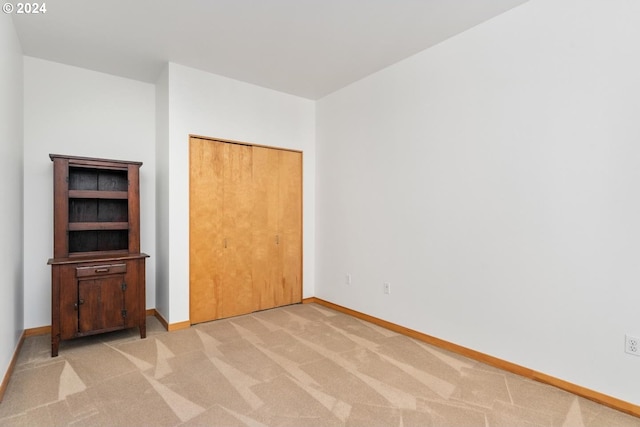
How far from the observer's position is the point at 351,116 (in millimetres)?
3988

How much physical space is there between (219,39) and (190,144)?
1131 millimetres

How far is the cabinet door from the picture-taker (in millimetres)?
2916

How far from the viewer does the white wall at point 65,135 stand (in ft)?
10.8

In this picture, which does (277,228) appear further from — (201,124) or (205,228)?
(201,124)

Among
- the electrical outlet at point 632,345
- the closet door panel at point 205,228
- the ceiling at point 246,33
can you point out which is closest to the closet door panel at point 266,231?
the closet door panel at point 205,228

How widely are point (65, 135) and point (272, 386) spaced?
10.6 feet

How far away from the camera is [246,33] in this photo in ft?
9.41

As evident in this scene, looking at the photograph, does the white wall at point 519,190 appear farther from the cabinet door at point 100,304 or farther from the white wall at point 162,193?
the cabinet door at point 100,304

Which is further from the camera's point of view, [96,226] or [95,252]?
[95,252]

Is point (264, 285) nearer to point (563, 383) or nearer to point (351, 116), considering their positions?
point (351, 116)

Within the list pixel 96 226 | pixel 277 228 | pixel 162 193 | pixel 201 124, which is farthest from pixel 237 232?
pixel 96 226

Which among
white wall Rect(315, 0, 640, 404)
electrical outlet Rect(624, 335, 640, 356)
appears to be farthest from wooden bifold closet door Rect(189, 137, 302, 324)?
electrical outlet Rect(624, 335, 640, 356)

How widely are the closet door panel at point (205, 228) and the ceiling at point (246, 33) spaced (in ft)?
3.09

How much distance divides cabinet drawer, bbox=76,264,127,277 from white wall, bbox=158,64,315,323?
0.48m
